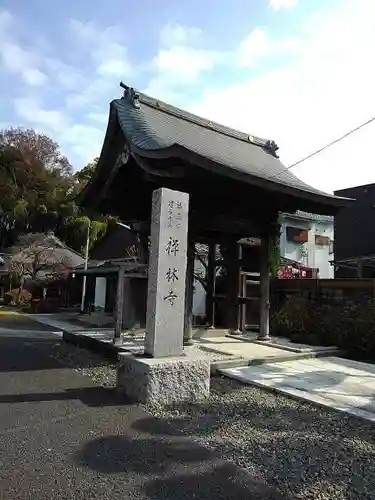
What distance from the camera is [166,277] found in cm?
540

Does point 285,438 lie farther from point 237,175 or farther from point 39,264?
point 39,264

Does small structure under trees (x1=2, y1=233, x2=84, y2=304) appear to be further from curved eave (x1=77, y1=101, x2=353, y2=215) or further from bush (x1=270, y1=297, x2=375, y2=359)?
bush (x1=270, y1=297, x2=375, y2=359)

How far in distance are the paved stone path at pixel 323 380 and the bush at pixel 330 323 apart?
828 mm

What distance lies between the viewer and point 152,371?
15.8 ft

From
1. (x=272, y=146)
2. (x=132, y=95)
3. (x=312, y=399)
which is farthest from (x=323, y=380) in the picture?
(x=272, y=146)

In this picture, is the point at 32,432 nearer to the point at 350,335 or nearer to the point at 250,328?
the point at 350,335

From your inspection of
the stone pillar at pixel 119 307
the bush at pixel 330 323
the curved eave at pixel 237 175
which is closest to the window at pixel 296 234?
the bush at pixel 330 323

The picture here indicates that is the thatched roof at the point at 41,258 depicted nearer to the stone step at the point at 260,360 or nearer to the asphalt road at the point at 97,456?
the stone step at the point at 260,360

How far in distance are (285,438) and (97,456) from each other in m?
1.78

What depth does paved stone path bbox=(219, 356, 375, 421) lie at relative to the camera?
201 inches

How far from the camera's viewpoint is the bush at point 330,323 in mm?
8523

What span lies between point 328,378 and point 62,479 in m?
4.68

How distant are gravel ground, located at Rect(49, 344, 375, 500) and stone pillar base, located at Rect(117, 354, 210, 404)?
0.16m

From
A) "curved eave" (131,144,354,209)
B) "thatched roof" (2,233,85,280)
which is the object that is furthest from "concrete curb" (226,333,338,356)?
"thatched roof" (2,233,85,280)
